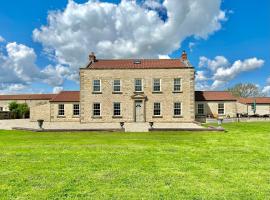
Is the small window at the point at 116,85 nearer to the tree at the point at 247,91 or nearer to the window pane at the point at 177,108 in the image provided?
the window pane at the point at 177,108

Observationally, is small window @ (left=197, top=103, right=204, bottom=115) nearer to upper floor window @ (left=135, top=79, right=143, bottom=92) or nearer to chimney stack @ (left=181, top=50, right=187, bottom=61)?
chimney stack @ (left=181, top=50, right=187, bottom=61)

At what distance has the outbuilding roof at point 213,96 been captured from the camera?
35.8 m

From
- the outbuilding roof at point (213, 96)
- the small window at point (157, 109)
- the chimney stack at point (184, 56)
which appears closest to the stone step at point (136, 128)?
the small window at point (157, 109)

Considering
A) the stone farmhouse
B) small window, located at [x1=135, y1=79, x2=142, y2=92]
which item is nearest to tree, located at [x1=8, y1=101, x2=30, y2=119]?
the stone farmhouse

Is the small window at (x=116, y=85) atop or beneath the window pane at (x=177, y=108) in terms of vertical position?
atop

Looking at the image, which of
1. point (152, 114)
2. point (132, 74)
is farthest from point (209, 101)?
point (132, 74)

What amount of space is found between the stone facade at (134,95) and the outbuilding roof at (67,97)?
184 inches

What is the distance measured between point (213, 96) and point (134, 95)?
13.1 meters

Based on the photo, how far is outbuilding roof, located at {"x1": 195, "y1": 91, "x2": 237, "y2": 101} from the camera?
3578 cm

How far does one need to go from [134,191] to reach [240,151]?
249 inches

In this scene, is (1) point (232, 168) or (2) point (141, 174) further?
(1) point (232, 168)

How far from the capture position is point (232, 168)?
6.98 m

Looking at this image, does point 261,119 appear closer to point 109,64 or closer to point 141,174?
point 109,64

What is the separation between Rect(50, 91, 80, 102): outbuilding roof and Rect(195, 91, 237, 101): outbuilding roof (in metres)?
18.1
